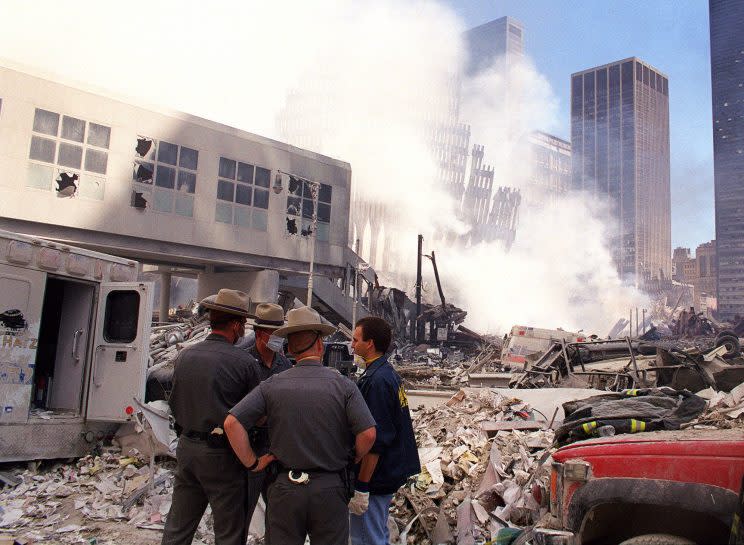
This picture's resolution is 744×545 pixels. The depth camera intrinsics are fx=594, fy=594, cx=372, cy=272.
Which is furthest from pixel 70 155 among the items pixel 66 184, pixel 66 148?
pixel 66 184

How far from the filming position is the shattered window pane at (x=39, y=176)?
21500 millimetres

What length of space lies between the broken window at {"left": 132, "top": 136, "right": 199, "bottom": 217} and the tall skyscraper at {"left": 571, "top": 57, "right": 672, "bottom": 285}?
172m

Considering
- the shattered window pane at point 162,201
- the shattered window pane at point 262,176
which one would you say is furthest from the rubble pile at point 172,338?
the shattered window pane at point 262,176

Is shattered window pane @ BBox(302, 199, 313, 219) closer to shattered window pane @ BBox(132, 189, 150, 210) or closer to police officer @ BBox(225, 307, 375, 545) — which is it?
shattered window pane @ BBox(132, 189, 150, 210)

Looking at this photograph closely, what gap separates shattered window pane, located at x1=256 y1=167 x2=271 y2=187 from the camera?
91.2ft

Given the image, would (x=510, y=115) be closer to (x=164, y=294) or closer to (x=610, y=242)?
(x=610, y=242)

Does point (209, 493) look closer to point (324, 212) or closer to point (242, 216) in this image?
point (242, 216)

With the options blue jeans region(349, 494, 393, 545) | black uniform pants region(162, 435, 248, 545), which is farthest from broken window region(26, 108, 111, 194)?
blue jeans region(349, 494, 393, 545)

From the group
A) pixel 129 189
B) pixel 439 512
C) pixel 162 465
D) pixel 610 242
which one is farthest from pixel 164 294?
pixel 610 242

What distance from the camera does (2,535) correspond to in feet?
17.4

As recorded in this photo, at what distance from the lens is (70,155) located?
22391 millimetres

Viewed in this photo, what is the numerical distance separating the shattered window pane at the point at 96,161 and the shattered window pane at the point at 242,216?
5.81 meters

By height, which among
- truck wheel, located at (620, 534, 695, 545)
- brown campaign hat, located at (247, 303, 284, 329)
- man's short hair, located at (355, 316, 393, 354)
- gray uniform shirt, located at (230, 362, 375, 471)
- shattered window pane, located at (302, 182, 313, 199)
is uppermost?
shattered window pane, located at (302, 182, 313, 199)

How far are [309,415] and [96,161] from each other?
23.1 metres
